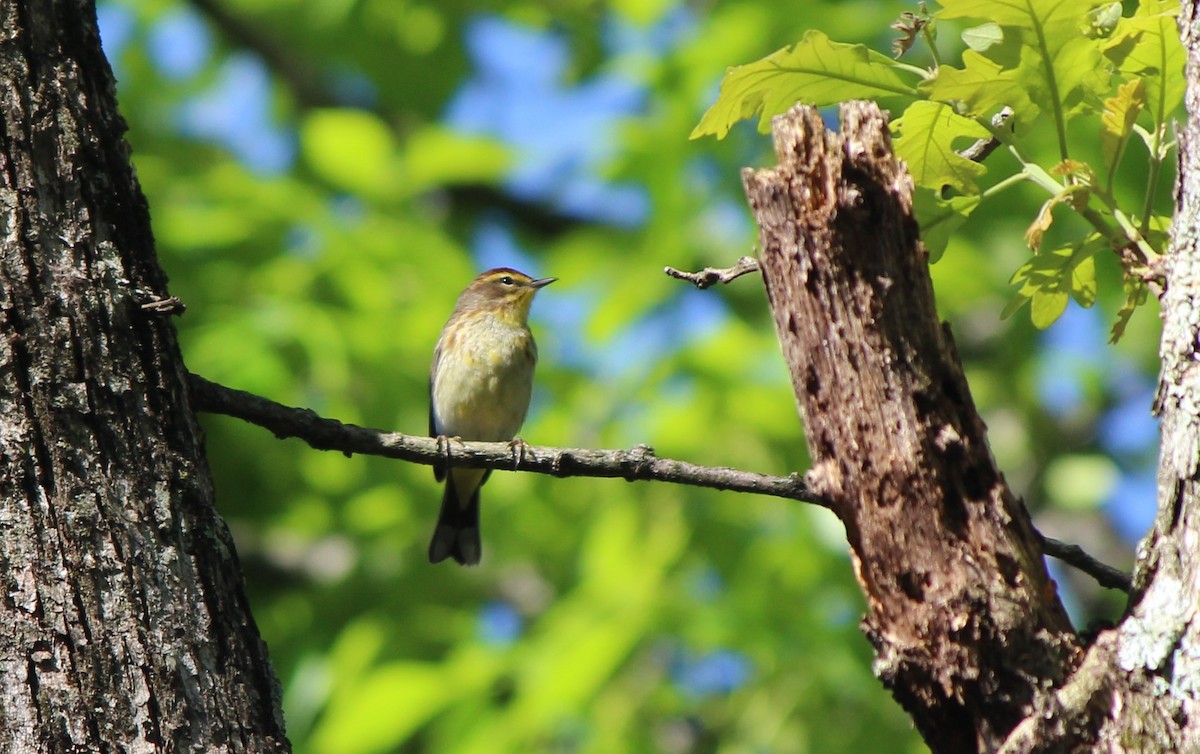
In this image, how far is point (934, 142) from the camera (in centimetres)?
250

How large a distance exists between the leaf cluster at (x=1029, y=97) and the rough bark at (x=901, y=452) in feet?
0.72

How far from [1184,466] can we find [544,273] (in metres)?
7.66

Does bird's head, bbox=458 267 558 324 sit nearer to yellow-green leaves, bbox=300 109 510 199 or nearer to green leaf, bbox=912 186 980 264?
yellow-green leaves, bbox=300 109 510 199

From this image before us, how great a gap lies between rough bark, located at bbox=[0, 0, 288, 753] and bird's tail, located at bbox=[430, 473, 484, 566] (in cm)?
535

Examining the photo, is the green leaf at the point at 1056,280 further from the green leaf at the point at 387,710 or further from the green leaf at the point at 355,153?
the green leaf at the point at 355,153

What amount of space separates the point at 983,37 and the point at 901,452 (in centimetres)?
79

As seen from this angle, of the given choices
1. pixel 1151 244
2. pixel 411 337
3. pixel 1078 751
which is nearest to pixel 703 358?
pixel 411 337

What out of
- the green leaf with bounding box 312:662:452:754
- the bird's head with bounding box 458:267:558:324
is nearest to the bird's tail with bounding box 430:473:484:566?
the bird's head with bounding box 458:267:558:324

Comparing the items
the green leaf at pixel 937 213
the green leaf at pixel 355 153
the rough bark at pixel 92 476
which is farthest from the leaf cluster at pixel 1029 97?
the green leaf at pixel 355 153

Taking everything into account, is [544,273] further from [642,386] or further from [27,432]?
[27,432]

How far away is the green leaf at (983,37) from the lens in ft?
7.65

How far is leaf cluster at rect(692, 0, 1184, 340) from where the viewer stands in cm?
230

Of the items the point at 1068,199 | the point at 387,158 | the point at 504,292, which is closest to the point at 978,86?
the point at 1068,199

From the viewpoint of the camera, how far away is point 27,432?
2.53 meters
